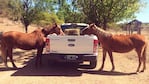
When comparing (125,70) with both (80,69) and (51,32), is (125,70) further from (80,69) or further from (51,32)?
(51,32)

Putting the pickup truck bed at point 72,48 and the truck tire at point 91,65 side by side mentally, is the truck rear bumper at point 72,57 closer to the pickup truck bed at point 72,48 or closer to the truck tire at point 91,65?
the pickup truck bed at point 72,48

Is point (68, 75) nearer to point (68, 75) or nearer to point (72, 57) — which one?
point (68, 75)

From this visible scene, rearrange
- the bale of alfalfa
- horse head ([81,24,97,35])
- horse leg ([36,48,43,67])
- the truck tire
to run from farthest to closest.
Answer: the bale of alfalfa
horse leg ([36,48,43,67])
horse head ([81,24,97,35])
the truck tire

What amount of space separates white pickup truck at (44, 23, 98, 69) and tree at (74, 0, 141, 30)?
10.2 meters

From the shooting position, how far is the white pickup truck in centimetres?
1254

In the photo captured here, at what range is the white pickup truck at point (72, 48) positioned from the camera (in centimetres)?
1254

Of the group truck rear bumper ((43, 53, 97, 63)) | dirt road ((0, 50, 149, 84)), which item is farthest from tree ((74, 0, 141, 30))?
truck rear bumper ((43, 53, 97, 63))

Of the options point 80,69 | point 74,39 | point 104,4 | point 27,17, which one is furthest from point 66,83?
point 27,17

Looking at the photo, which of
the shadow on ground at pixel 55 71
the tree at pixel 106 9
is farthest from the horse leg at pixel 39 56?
the tree at pixel 106 9

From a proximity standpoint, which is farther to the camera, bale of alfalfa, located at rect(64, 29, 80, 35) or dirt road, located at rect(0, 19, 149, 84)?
bale of alfalfa, located at rect(64, 29, 80, 35)

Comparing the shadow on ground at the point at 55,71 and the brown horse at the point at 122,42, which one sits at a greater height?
the brown horse at the point at 122,42

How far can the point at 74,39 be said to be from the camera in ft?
41.4

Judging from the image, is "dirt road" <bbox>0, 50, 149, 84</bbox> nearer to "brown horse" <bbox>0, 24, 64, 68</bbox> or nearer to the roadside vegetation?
"brown horse" <bbox>0, 24, 64, 68</bbox>

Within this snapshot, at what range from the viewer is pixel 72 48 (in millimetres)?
12656
